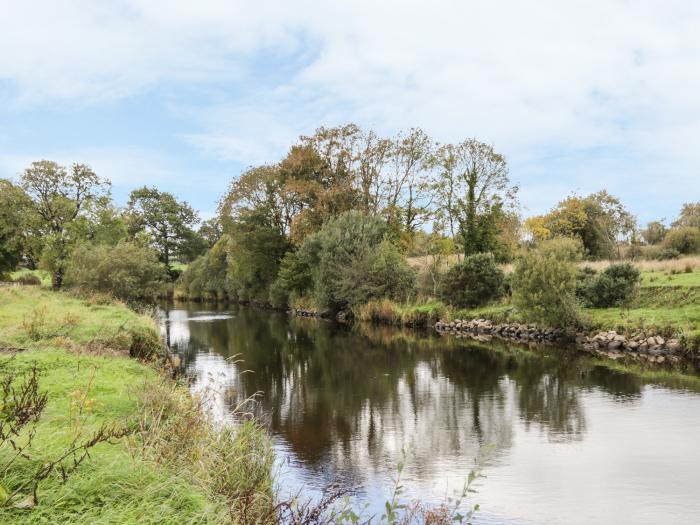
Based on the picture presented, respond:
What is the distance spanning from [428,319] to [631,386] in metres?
18.4

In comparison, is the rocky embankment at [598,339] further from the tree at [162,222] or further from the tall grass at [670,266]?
the tree at [162,222]

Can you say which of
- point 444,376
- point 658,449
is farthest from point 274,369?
point 658,449

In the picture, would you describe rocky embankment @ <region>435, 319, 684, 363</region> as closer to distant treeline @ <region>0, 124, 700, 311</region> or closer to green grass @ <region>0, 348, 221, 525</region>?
distant treeline @ <region>0, 124, 700, 311</region>

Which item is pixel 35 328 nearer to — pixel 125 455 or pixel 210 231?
pixel 125 455

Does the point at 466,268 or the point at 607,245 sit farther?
the point at 607,245

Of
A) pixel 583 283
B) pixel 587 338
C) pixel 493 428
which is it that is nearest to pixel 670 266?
pixel 583 283

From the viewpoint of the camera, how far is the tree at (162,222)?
76.1 m

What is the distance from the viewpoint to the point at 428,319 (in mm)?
34031

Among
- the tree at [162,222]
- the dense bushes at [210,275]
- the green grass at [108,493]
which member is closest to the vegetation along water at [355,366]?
the green grass at [108,493]

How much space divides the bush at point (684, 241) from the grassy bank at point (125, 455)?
4682cm

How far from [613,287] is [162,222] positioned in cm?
6456

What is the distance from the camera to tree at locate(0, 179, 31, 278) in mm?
41500

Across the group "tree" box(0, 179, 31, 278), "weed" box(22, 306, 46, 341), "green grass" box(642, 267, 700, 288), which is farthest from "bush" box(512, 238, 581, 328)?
"tree" box(0, 179, 31, 278)

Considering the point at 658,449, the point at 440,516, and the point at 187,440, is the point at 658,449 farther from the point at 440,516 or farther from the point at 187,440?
the point at 187,440
